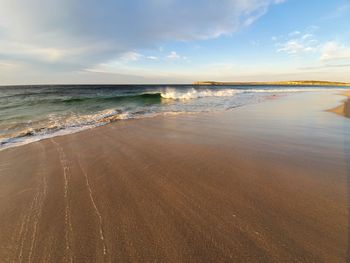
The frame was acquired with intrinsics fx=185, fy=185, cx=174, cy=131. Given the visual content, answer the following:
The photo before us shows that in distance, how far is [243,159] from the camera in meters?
3.75

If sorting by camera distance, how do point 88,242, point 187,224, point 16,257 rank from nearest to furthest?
point 16,257 → point 88,242 → point 187,224

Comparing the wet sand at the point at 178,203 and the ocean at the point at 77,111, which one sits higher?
the wet sand at the point at 178,203

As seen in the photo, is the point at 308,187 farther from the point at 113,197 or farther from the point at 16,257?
the point at 16,257

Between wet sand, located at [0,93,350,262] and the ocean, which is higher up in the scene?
wet sand, located at [0,93,350,262]

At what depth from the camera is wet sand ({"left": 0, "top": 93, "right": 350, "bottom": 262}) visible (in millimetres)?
1710

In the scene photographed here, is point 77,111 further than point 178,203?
Yes

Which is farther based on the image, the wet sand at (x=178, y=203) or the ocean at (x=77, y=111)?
the ocean at (x=77, y=111)

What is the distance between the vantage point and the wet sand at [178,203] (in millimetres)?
1710

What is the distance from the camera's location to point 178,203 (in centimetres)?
240

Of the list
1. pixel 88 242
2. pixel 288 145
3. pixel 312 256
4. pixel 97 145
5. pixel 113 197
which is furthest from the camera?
pixel 97 145

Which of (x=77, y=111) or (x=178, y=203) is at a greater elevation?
(x=178, y=203)

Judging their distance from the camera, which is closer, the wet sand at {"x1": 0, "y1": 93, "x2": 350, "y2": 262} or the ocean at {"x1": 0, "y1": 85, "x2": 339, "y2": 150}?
the wet sand at {"x1": 0, "y1": 93, "x2": 350, "y2": 262}

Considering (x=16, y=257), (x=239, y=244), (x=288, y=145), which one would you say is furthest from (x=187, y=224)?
(x=288, y=145)

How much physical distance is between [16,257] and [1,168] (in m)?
2.91
